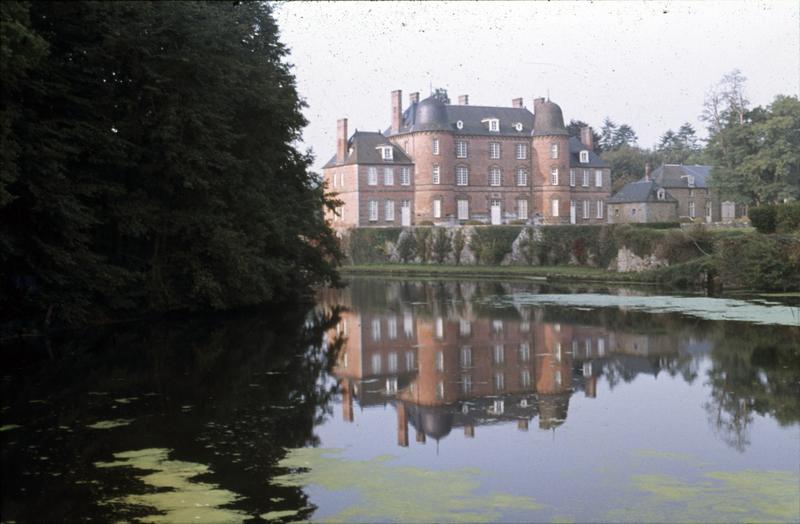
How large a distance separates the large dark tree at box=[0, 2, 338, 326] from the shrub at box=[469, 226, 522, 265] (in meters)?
20.6

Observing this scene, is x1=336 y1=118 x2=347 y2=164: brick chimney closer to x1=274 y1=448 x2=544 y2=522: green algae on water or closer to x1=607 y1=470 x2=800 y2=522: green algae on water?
Answer: x1=274 y1=448 x2=544 y2=522: green algae on water

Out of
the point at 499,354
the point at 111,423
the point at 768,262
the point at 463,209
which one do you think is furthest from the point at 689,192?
the point at 111,423

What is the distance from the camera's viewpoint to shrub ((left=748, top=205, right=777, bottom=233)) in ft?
91.5

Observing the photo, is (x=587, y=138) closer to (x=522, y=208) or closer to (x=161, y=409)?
(x=522, y=208)

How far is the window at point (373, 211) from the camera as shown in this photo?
51.6m

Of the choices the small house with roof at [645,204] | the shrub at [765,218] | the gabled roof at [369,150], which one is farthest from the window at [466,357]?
the gabled roof at [369,150]

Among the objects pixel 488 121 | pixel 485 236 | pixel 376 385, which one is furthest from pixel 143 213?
pixel 488 121

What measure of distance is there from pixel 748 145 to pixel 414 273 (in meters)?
17.1

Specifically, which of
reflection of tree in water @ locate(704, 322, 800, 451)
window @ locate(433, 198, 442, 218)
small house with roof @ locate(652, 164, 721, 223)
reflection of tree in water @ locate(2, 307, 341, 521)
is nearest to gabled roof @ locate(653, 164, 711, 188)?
small house with roof @ locate(652, 164, 721, 223)

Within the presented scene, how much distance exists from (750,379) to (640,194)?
1574 inches

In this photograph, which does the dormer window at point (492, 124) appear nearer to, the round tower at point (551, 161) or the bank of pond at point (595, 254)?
the round tower at point (551, 161)

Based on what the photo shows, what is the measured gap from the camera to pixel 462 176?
52.9m

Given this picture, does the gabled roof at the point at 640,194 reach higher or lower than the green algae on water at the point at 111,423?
higher

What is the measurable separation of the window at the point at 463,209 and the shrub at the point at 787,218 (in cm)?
2636
